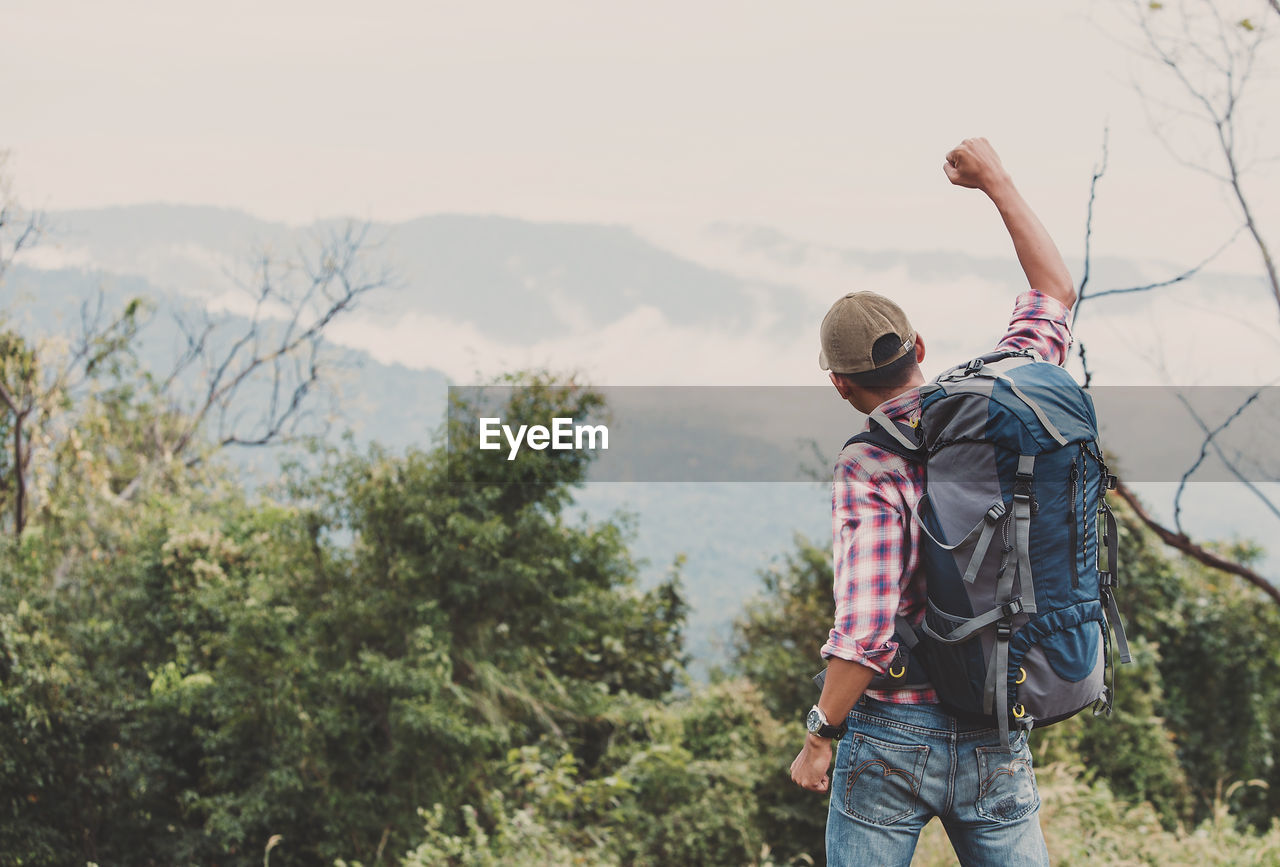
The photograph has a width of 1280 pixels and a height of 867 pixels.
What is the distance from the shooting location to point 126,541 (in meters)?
11.0

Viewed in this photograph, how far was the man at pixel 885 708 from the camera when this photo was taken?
1477 mm

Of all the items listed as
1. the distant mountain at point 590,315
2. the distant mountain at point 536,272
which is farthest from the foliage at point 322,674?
the distant mountain at point 536,272

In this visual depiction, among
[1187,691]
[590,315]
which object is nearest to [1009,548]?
[1187,691]

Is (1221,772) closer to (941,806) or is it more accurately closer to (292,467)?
(292,467)

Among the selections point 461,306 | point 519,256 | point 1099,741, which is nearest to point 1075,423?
point 1099,741

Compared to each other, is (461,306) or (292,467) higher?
(461,306)

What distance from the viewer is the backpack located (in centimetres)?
144

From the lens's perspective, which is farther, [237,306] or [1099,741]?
[237,306]

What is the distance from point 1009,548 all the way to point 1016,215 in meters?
0.65

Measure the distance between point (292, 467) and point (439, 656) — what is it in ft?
7.51

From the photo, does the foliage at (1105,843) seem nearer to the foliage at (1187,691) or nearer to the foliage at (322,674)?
the foliage at (322,674)

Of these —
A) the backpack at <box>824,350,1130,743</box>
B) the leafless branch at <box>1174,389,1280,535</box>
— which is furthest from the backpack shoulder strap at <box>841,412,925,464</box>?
the leafless branch at <box>1174,389,1280,535</box>

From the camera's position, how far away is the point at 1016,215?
179 cm

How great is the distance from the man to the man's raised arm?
0.33m
